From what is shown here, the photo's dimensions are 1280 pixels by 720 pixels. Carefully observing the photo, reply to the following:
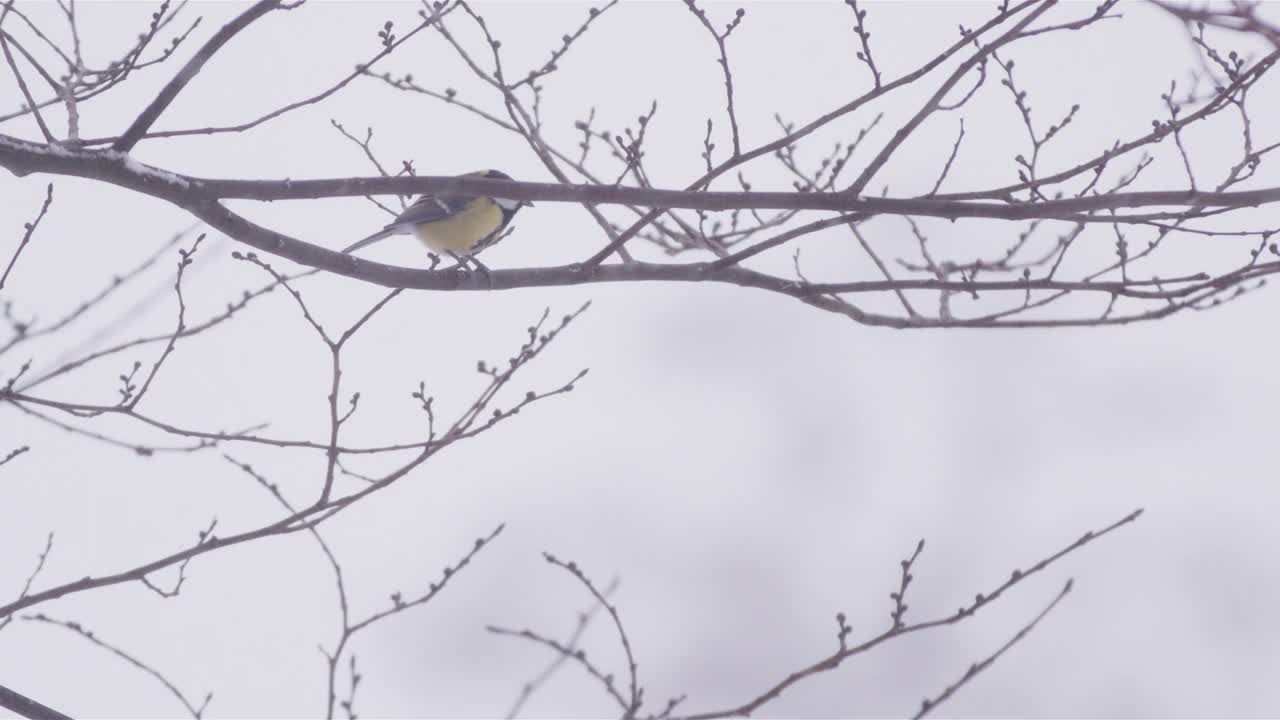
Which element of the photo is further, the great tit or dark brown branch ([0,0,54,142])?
the great tit

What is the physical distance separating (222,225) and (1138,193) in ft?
6.95

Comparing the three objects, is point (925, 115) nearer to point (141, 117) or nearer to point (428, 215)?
point (141, 117)

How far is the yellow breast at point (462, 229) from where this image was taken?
5594 millimetres

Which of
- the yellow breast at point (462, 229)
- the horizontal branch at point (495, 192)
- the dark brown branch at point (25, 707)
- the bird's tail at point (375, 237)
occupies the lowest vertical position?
the dark brown branch at point (25, 707)

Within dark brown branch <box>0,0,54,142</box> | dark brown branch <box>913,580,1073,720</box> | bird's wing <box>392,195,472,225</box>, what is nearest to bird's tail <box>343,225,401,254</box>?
bird's wing <box>392,195,472,225</box>

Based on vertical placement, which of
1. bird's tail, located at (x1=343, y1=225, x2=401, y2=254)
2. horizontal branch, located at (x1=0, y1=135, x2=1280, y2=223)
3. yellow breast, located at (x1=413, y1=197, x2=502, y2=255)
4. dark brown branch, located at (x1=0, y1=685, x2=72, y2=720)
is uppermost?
yellow breast, located at (x1=413, y1=197, x2=502, y2=255)

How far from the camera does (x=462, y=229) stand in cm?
562

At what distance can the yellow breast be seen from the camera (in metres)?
5.59

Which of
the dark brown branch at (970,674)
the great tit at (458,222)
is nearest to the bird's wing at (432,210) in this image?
the great tit at (458,222)

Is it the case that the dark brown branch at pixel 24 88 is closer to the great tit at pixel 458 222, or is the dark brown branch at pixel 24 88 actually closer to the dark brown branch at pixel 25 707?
the dark brown branch at pixel 25 707

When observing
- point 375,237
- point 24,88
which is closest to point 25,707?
point 24,88

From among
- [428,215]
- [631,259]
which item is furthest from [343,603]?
[428,215]

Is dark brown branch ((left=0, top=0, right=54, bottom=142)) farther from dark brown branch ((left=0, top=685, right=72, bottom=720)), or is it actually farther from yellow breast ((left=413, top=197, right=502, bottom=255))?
yellow breast ((left=413, top=197, right=502, bottom=255))

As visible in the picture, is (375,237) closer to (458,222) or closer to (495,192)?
(458,222)
